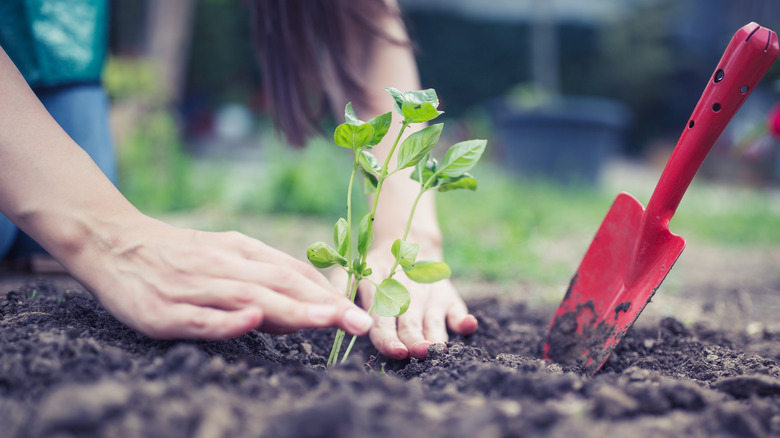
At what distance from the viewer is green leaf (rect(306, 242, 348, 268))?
3.20 ft

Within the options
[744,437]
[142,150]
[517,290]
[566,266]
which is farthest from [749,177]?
[744,437]

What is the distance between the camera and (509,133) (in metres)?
6.45

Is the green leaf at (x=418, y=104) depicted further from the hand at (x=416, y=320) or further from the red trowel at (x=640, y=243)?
the red trowel at (x=640, y=243)

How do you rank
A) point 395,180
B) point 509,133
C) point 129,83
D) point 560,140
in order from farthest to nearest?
point 509,133, point 560,140, point 129,83, point 395,180

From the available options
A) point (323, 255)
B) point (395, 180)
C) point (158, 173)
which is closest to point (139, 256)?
point (323, 255)

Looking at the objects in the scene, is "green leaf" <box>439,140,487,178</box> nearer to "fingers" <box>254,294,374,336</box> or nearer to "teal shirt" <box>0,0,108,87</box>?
"fingers" <box>254,294,374,336</box>

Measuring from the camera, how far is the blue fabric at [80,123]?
1.89 metres

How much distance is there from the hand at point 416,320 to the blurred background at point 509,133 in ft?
2.55

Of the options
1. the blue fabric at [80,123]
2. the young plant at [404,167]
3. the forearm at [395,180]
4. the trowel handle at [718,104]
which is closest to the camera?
the young plant at [404,167]

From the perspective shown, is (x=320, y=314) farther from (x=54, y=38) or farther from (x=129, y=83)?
(x=129, y=83)

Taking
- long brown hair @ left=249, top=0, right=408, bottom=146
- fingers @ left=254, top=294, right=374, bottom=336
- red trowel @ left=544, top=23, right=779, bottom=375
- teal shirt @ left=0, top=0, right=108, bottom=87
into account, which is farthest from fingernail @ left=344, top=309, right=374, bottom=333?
teal shirt @ left=0, top=0, right=108, bottom=87

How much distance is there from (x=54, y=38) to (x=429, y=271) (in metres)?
1.66

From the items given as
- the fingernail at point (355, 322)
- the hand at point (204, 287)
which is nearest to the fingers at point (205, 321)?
the hand at point (204, 287)

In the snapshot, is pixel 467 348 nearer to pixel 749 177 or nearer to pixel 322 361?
pixel 322 361
